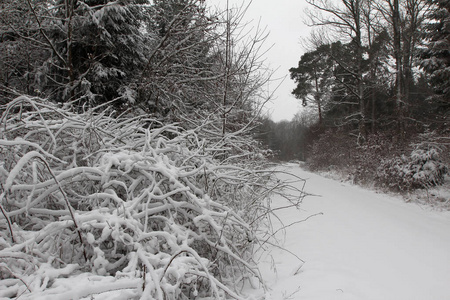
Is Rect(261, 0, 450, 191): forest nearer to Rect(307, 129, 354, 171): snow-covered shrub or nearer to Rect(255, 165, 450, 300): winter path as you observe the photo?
Rect(307, 129, 354, 171): snow-covered shrub

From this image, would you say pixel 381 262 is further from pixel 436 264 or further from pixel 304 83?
pixel 304 83

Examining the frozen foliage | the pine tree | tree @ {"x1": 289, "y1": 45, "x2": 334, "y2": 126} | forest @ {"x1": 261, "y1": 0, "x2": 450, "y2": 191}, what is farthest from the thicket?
tree @ {"x1": 289, "y1": 45, "x2": 334, "y2": 126}

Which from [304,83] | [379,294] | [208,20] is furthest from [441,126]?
[304,83]

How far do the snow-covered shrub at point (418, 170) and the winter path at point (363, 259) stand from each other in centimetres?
229

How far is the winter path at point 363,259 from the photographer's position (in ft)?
6.91

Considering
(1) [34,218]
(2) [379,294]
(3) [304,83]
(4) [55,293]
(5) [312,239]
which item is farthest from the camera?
(3) [304,83]

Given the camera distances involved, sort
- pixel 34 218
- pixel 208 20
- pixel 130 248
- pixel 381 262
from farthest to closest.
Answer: pixel 208 20 < pixel 381 262 < pixel 34 218 < pixel 130 248

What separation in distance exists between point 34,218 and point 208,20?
543 centimetres

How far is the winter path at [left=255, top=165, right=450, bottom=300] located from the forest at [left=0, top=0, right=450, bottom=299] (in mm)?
386

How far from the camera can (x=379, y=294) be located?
2.05m

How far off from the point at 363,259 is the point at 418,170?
593 cm

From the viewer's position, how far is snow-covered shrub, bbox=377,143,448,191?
270 inches

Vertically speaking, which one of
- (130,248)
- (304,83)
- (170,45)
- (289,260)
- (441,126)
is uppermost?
(304,83)

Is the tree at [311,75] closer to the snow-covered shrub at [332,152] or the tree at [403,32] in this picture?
the snow-covered shrub at [332,152]
